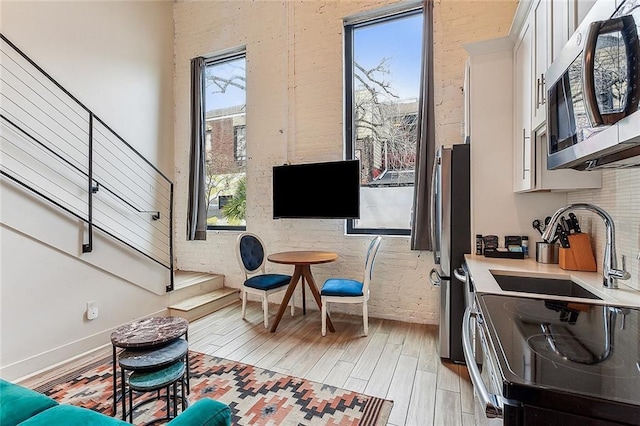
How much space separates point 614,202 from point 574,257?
410 millimetres

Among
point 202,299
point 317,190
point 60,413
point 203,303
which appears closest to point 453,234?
point 317,190

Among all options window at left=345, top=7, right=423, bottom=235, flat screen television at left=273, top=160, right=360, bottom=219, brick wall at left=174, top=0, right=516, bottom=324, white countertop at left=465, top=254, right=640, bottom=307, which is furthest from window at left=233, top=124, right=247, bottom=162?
white countertop at left=465, top=254, right=640, bottom=307

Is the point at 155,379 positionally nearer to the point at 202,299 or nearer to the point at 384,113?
the point at 202,299

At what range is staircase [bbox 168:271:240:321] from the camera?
359 cm

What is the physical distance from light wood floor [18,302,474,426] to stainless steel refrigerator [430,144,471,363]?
0.22 meters

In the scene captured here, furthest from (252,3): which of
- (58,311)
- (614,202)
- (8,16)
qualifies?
(614,202)

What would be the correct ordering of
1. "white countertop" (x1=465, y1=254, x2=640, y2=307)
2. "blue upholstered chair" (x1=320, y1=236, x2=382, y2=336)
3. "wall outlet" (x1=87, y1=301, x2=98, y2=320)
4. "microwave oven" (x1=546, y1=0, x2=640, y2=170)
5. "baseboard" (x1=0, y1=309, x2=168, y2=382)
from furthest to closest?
"blue upholstered chair" (x1=320, y1=236, x2=382, y2=336) → "wall outlet" (x1=87, y1=301, x2=98, y2=320) → "baseboard" (x1=0, y1=309, x2=168, y2=382) → "white countertop" (x1=465, y1=254, x2=640, y2=307) → "microwave oven" (x1=546, y1=0, x2=640, y2=170)

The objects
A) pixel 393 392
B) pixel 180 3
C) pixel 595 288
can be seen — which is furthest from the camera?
pixel 180 3

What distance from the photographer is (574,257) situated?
→ 186cm

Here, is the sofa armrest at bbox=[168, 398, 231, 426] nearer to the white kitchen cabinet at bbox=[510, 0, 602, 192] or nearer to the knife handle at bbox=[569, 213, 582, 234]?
the white kitchen cabinet at bbox=[510, 0, 602, 192]

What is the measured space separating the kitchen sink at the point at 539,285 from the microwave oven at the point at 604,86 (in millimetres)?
832

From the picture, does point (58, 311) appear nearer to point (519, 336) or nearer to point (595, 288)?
point (519, 336)

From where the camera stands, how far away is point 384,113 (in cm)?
363

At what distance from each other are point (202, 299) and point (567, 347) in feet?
12.5
